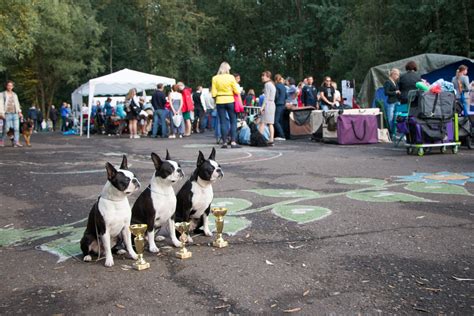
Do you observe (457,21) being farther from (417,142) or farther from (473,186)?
(473,186)

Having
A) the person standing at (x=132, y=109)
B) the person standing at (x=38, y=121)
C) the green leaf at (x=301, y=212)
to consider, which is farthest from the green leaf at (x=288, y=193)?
the person standing at (x=38, y=121)

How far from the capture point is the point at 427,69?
20.6 meters

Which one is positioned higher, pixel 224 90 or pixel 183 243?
pixel 224 90

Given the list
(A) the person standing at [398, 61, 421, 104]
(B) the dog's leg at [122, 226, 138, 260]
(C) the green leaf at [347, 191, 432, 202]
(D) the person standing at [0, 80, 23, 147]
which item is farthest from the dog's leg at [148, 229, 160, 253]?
(D) the person standing at [0, 80, 23, 147]

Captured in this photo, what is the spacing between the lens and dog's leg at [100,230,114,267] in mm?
4211

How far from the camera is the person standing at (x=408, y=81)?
13.4m

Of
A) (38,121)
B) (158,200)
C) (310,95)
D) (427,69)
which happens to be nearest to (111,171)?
(158,200)

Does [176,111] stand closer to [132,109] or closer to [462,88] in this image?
[132,109]

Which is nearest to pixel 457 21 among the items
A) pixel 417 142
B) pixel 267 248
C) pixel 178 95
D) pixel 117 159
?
pixel 178 95

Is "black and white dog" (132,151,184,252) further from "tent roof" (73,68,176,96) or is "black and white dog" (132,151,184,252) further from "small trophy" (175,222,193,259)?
"tent roof" (73,68,176,96)

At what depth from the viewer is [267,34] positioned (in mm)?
54438

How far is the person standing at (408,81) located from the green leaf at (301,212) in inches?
323

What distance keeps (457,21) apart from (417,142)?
22.6 metres

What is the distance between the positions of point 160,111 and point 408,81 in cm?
1029
